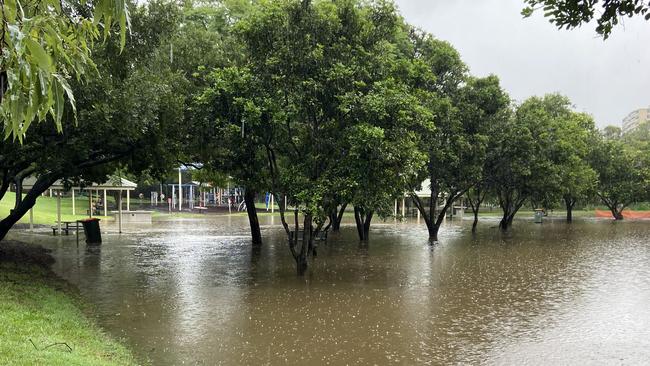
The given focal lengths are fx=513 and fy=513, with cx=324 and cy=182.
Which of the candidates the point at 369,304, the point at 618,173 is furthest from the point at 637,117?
the point at 369,304

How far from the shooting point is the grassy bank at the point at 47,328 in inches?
228

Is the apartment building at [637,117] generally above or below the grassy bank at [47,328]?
above

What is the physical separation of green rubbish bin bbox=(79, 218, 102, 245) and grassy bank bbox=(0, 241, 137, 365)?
30.5ft

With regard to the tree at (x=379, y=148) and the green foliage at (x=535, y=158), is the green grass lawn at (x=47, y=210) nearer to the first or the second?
the tree at (x=379, y=148)

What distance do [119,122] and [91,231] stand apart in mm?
11641

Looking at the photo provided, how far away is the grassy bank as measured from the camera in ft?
19.0

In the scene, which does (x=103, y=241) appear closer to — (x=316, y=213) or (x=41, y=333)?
(x=316, y=213)

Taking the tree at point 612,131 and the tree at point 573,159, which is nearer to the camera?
the tree at point 573,159

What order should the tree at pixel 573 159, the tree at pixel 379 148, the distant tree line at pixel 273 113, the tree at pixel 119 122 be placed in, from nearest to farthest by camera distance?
the tree at pixel 119 122 → the distant tree line at pixel 273 113 → the tree at pixel 379 148 → the tree at pixel 573 159

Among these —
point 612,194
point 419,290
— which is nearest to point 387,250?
point 419,290

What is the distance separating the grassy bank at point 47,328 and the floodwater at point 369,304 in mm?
492

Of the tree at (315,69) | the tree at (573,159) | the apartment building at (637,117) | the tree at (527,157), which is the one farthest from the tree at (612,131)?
the tree at (315,69)

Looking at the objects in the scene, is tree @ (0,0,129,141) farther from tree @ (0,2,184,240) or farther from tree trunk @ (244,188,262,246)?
tree trunk @ (244,188,262,246)

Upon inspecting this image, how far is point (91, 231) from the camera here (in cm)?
2122
